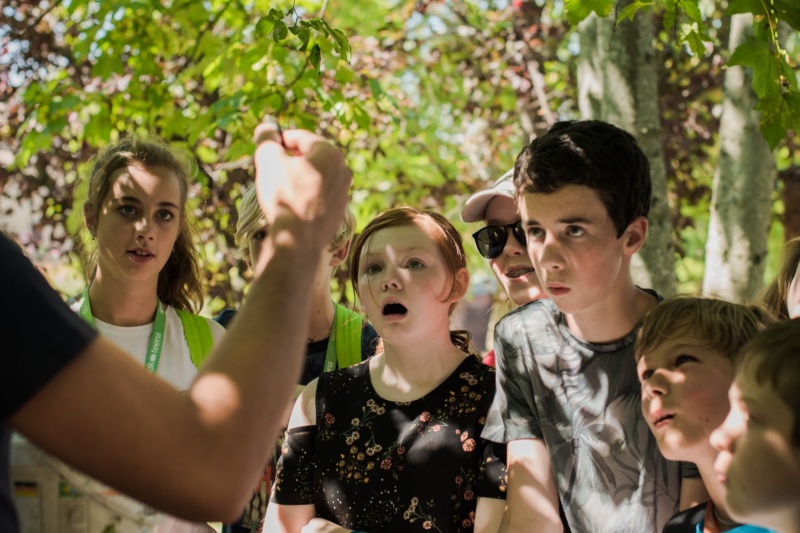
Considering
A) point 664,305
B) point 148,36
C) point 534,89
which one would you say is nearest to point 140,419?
point 664,305

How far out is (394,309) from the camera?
3148 mm

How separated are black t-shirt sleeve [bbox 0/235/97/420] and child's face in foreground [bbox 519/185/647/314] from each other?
161 cm

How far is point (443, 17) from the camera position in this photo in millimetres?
8906

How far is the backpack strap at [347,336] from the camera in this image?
3.80 metres

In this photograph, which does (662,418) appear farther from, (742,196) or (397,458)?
(742,196)

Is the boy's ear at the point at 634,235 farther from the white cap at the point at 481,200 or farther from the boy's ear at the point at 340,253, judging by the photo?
the boy's ear at the point at 340,253

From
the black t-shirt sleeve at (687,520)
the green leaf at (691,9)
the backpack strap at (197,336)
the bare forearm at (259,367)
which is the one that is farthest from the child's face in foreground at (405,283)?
the bare forearm at (259,367)

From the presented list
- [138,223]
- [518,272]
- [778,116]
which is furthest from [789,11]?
[138,223]

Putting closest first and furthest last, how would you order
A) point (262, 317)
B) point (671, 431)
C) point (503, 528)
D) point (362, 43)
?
point (262, 317) → point (671, 431) → point (503, 528) → point (362, 43)

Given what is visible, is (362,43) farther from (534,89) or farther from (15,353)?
(15,353)

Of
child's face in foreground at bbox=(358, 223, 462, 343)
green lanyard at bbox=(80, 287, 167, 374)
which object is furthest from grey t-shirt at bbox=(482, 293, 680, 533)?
green lanyard at bbox=(80, 287, 167, 374)

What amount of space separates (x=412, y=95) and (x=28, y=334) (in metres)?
9.68

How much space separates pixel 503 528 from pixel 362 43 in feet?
20.8

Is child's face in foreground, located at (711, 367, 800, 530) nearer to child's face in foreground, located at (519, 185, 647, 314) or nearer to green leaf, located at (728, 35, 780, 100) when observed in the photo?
child's face in foreground, located at (519, 185, 647, 314)
